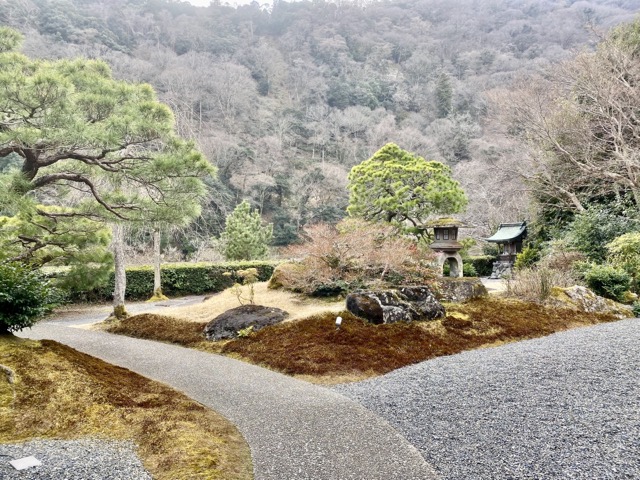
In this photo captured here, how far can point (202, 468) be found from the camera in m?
2.41

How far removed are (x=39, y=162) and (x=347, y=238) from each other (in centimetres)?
520

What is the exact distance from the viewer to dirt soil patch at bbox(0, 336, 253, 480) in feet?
8.26

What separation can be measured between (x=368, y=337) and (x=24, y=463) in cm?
417

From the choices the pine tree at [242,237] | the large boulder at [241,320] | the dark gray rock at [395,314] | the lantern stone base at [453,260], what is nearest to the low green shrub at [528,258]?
the lantern stone base at [453,260]

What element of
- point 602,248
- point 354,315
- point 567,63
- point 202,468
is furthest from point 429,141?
point 202,468

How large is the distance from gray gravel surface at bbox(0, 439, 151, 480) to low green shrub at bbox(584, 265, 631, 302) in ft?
30.3

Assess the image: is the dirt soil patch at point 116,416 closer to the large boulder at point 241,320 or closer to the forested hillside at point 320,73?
the large boulder at point 241,320

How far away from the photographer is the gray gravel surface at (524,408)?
2.41 m

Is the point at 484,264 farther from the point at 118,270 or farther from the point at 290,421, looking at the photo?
the point at 290,421

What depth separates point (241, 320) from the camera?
262 inches

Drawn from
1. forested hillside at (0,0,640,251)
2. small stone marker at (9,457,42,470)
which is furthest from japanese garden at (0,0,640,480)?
forested hillside at (0,0,640,251)

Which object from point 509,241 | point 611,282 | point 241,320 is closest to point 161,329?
point 241,320

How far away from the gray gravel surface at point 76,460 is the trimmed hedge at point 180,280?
10.2 m

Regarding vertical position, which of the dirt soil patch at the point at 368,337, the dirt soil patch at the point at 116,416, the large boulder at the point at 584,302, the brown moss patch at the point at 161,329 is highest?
the dirt soil patch at the point at 116,416
